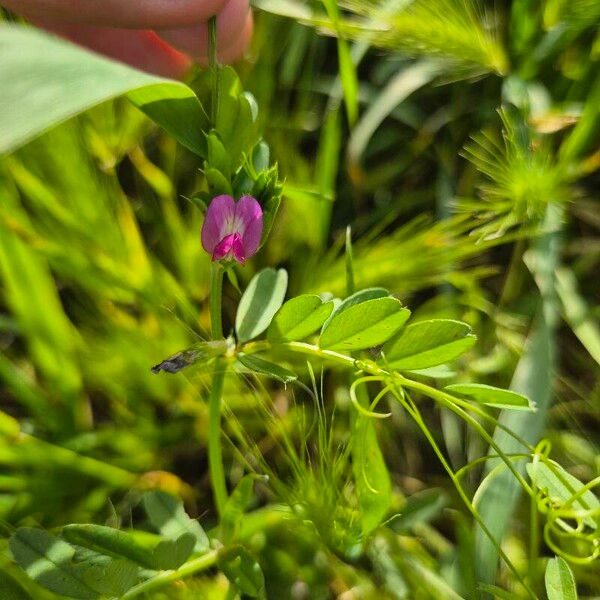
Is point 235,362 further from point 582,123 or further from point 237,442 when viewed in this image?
point 582,123

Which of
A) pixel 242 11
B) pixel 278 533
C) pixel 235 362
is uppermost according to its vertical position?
pixel 242 11

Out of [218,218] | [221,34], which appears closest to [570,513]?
[218,218]

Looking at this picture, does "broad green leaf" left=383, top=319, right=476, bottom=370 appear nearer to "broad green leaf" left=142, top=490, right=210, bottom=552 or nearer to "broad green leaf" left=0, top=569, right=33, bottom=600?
"broad green leaf" left=142, top=490, right=210, bottom=552

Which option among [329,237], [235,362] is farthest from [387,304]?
[329,237]

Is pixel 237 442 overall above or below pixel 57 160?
below

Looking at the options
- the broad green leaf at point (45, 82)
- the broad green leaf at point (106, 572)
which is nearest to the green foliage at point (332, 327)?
the broad green leaf at point (106, 572)
